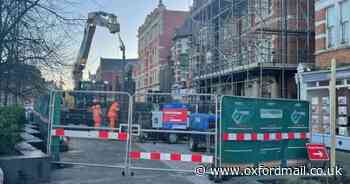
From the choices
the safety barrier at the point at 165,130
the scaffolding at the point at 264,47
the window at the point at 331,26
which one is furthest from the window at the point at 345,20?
the safety barrier at the point at 165,130

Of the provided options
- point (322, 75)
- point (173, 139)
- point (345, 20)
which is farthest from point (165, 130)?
point (345, 20)

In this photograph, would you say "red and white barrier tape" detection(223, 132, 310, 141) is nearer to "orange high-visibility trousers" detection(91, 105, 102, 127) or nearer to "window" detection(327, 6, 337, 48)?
"orange high-visibility trousers" detection(91, 105, 102, 127)

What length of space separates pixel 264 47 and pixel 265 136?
12252 millimetres

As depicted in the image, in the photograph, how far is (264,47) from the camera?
21.3m

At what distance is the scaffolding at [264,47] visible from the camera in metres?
21.2

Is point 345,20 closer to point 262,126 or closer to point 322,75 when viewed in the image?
point 322,75

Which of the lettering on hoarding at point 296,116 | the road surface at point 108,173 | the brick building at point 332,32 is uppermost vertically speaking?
the brick building at point 332,32

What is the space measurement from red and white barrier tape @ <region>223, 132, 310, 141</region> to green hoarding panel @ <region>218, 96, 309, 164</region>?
0.03 metres

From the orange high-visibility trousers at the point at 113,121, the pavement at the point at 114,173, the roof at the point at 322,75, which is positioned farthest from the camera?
the roof at the point at 322,75

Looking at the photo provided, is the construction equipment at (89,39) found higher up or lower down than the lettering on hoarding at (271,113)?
higher up

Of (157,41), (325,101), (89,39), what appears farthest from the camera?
(157,41)

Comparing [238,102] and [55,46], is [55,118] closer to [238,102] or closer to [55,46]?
[55,46]

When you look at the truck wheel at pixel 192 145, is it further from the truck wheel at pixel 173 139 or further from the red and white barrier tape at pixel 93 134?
the red and white barrier tape at pixel 93 134

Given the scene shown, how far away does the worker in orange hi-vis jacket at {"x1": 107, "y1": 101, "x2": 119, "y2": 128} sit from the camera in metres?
11.8
